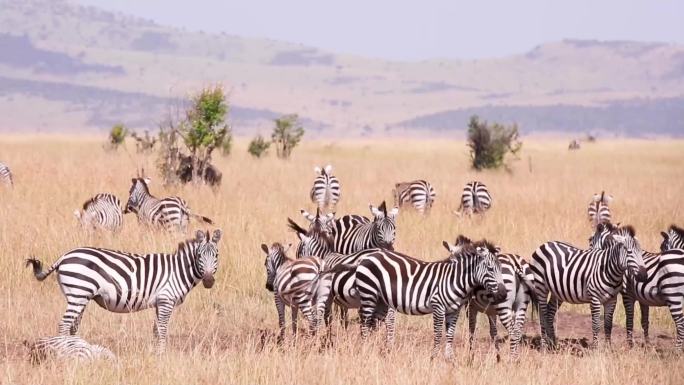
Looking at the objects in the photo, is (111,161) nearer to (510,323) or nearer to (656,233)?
(656,233)

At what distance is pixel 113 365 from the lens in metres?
8.99

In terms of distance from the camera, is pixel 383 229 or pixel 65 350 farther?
pixel 383 229

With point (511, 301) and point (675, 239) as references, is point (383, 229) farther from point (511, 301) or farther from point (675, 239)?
point (675, 239)

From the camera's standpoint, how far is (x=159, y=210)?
16344 mm

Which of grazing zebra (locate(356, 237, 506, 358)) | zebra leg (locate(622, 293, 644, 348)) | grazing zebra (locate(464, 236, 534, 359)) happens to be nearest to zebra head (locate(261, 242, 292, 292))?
grazing zebra (locate(356, 237, 506, 358))

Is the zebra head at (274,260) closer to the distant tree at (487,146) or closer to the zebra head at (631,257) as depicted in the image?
the zebra head at (631,257)

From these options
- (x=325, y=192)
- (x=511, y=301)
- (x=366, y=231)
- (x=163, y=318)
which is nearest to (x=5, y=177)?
(x=325, y=192)

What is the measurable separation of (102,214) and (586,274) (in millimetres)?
7776

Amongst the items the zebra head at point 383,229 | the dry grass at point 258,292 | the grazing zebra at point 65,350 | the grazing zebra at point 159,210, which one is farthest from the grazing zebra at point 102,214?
the grazing zebra at point 65,350

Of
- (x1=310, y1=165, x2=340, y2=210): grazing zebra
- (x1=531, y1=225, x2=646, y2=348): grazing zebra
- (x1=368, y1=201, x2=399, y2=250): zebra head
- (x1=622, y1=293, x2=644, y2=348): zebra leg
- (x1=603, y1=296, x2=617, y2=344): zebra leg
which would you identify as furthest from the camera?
(x1=310, y1=165, x2=340, y2=210): grazing zebra

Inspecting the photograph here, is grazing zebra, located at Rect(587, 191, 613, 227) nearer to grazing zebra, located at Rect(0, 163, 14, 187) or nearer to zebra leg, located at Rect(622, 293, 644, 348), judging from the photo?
zebra leg, located at Rect(622, 293, 644, 348)

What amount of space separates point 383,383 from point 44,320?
4319 mm

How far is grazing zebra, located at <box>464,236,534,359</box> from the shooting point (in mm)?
9992

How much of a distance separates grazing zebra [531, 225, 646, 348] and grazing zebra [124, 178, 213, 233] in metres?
6.45
